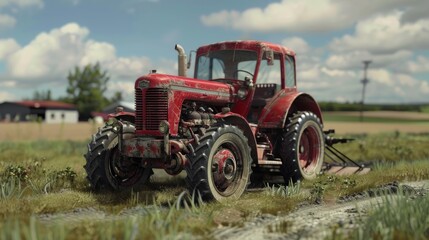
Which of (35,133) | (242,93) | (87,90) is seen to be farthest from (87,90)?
(242,93)

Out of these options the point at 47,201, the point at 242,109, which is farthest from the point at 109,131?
the point at 242,109

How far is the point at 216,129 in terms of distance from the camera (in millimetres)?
6875

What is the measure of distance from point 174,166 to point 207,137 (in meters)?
0.75

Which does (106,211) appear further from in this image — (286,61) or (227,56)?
(286,61)

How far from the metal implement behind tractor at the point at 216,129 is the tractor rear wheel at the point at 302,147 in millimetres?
19

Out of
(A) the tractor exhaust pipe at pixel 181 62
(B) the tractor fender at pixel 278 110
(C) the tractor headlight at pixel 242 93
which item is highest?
(A) the tractor exhaust pipe at pixel 181 62

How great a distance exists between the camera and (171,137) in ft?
23.8

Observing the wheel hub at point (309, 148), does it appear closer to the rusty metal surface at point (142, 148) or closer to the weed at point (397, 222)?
the rusty metal surface at point (142, 148)

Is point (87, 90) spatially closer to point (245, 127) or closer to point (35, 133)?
point (35, 133)

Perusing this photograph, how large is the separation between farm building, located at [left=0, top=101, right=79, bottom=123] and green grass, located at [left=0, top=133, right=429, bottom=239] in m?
67.7

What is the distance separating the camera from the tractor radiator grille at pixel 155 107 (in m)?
7.16

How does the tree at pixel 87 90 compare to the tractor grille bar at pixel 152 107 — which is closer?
the tractor grille bar at pixel 152 107

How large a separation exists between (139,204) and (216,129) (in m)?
1.55

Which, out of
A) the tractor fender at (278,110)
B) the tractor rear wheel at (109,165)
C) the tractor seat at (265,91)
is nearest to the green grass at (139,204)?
the tractor rear wheel at (109,165)
